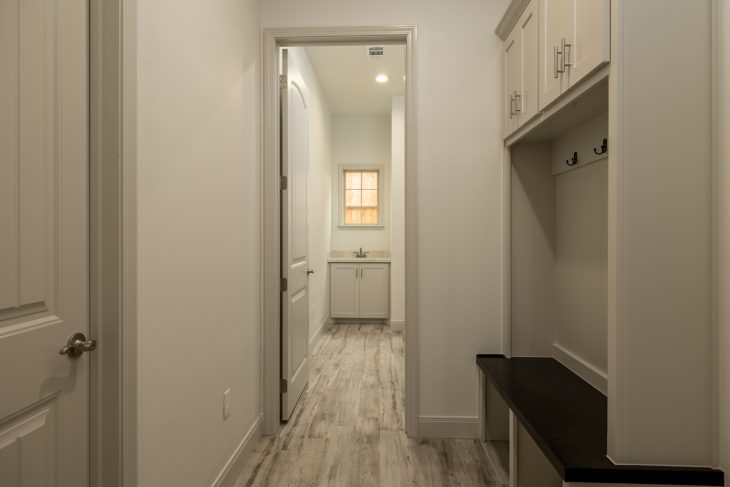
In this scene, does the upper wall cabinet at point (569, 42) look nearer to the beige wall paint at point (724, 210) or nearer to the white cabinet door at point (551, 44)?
the white cabinet door at point (551, 44)

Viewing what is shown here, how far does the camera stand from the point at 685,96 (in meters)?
1.27

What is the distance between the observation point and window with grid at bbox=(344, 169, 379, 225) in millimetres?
6320

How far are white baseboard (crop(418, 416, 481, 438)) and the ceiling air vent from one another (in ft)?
10.3

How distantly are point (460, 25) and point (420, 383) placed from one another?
81.8 inches

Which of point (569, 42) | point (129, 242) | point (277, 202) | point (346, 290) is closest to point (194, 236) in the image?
point (129, 242)

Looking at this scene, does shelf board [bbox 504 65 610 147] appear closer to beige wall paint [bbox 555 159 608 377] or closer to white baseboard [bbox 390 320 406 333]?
beige wall paint [bbox 555 159 608 377]

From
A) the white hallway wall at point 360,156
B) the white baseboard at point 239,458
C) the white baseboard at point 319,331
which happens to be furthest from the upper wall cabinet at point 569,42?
the white hallway wall at point 360,156

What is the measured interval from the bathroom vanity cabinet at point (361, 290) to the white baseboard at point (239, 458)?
3246 millimetres

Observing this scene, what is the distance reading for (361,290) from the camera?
5.67 m

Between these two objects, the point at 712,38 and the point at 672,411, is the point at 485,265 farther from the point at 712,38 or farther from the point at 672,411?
the point at 712,38

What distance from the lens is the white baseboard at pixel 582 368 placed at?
6.06 ft

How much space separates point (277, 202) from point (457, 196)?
105 cm

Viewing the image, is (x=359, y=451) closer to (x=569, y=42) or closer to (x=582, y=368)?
(x=582, y=368)

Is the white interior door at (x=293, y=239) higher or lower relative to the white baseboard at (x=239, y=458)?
higher
